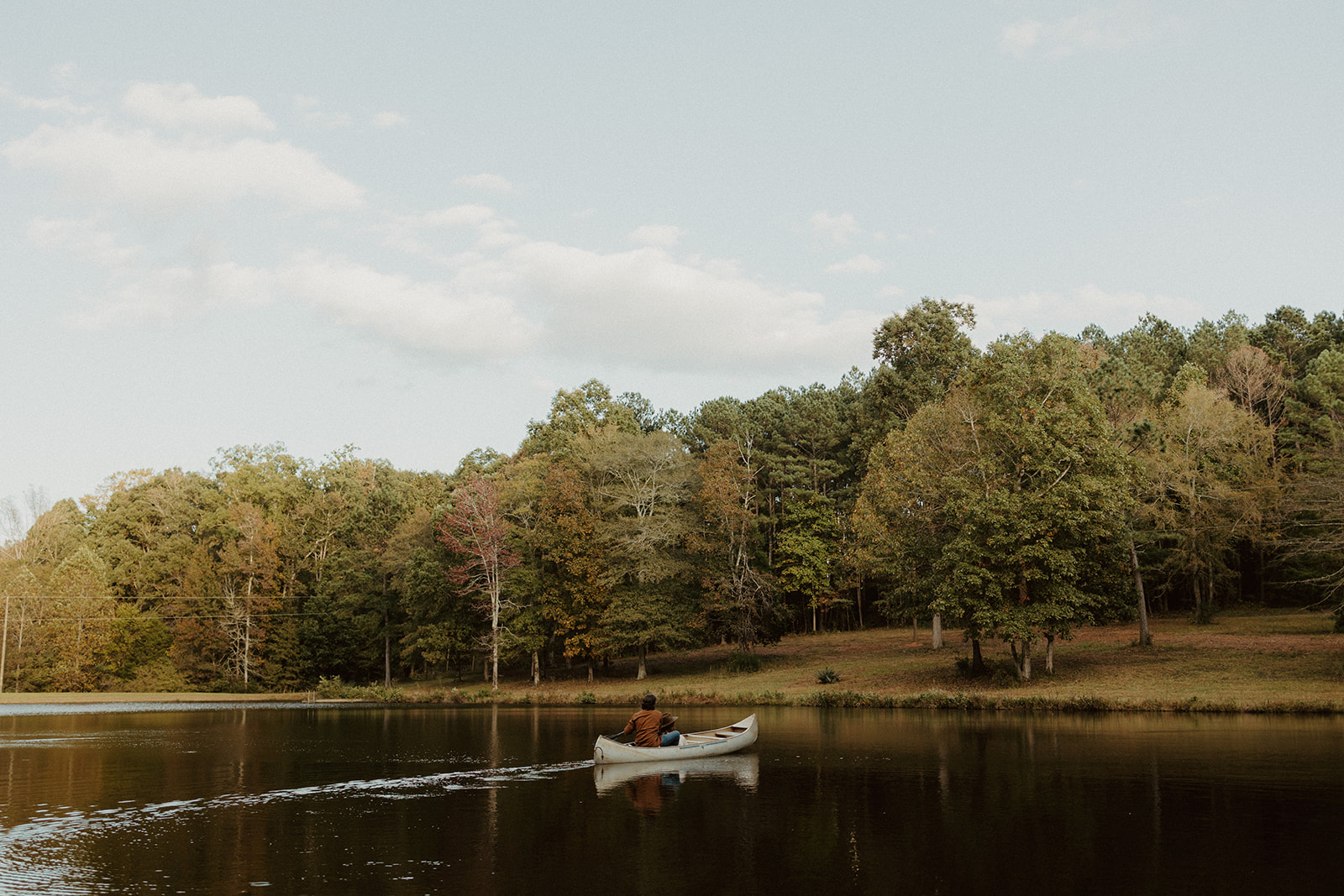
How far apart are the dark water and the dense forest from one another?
1222 cm

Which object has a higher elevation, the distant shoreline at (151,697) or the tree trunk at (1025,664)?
the tree trunk at (1025,664)

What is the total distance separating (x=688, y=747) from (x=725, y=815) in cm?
908

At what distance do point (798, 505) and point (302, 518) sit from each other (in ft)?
179

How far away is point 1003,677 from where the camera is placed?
139 feet

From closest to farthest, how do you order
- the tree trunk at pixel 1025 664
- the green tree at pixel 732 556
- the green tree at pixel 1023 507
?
the green tree at pixel 1023 507 < the tree trunk at pixel 1025 664 < the green tree at pixel 732 556

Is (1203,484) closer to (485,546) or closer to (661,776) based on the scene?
(661,776)

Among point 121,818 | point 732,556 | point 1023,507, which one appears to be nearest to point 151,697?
point 732,556

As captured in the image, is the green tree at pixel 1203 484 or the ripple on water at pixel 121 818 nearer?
the ripple on water at pixel 121 818

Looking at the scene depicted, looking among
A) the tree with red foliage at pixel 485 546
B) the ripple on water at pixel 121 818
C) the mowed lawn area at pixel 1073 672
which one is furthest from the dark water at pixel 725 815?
the tree with red foliage at pixel 485 546

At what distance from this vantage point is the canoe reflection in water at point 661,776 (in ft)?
67.2

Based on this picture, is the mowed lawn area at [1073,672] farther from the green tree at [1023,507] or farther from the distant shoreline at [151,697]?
the distant shoreline at [151,697]

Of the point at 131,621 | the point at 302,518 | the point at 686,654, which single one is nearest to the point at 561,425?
the point at 686,654

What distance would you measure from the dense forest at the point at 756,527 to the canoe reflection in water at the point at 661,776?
1836 centimetres

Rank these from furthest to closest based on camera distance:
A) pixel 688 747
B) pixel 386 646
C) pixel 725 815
→ pixel 386 646
pixel 688 747
pixel 725 815
